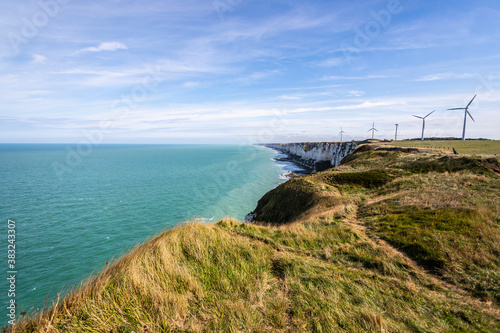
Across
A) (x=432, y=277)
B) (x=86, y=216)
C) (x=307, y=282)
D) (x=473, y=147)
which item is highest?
(x=473, y=147)

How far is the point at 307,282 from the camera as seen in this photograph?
6.40 meters

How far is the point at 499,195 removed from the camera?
14.6m

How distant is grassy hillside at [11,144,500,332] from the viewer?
462 centimetres

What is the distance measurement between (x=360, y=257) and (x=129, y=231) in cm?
2966

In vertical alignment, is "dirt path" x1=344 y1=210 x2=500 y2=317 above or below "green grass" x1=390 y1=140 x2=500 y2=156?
below

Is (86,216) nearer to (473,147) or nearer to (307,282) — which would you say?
(307,282)

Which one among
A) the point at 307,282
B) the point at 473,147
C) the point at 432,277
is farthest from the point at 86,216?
the point at 473,147

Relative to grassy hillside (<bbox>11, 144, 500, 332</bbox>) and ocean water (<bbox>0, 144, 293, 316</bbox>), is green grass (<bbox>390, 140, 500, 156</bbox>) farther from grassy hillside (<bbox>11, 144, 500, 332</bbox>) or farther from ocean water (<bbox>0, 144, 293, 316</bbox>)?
ocean water (<bbox>0, 144, 293, 316</bbox>)

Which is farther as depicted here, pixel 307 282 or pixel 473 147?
pixel 473 147

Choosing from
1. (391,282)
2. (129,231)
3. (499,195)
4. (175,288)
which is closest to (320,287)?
(391,282)

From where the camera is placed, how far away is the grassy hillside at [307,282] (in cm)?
462

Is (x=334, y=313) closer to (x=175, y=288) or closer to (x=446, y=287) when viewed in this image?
(x=175, y=288)

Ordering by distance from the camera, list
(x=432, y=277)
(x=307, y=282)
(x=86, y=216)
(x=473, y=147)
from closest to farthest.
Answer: (x=307, y=282) < (x=432, y=277) < (x=86, y=216) < (x=473, y=147)

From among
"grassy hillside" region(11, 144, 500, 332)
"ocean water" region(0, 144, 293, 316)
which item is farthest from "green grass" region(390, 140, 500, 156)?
"ocean water" region(0, 144, 293, 316)
